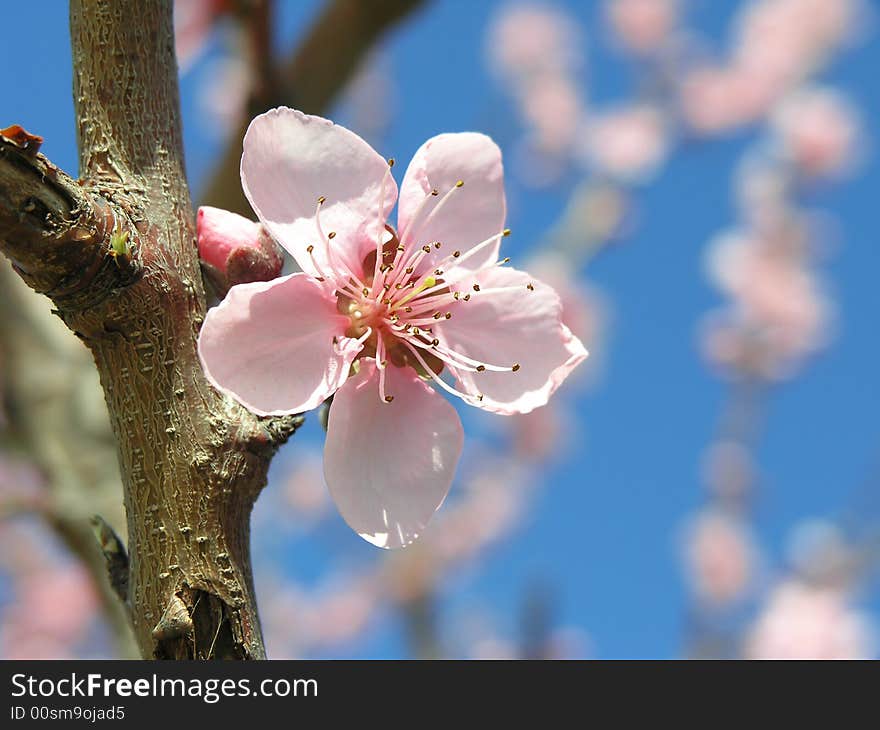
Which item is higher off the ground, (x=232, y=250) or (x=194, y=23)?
(x=194, y=23)

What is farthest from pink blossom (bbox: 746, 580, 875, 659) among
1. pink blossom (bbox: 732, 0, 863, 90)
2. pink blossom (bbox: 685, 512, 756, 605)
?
pink blossom (bbox: 732, 0, 863, 90)

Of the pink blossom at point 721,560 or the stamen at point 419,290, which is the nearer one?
the stamen at point 419,290

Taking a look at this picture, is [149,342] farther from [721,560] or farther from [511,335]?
[721,560]

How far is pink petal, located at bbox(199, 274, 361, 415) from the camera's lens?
2.74ft

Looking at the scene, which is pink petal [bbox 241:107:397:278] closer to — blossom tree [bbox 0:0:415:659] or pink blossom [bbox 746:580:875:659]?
blossom tree [bbox 0:0:415:659]

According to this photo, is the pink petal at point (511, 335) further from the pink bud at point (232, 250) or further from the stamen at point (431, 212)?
the pink bud at point (232, 250)

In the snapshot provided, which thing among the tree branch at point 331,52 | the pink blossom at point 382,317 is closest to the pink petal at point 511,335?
the pink blossom at point 382,317

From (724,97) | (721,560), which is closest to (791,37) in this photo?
(724,97)

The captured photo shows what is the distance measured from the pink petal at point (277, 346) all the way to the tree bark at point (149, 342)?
0.04 metres

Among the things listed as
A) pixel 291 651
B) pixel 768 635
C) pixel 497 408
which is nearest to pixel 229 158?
pixel 497 408

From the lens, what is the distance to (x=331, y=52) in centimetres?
211

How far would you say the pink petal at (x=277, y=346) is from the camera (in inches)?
32.9

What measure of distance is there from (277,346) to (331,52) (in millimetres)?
1394

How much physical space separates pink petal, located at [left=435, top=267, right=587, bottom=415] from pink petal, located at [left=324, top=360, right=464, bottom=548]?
0.06m
